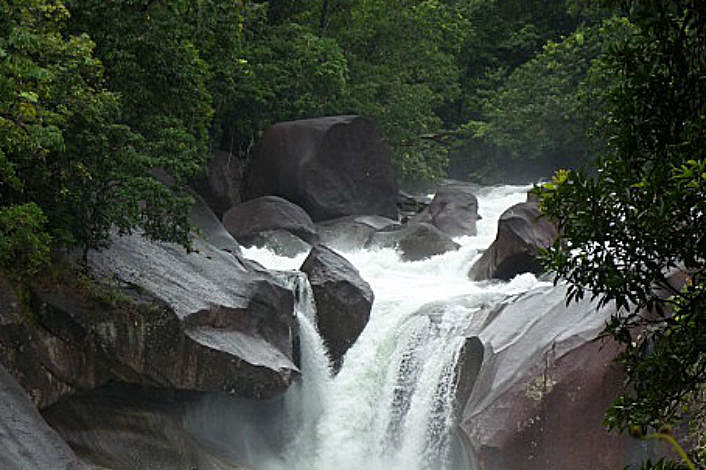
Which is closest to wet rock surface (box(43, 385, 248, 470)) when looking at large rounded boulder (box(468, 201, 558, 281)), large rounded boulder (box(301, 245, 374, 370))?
large rounded boulder (box(301, 245, 374, 370))

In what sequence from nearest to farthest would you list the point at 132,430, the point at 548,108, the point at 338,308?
the point at 132,430 < the point at 338,308 < the point at 548,108

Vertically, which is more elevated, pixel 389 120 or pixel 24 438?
pixel 24 438

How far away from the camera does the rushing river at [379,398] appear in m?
12.9

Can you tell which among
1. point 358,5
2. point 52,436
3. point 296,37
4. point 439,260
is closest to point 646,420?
point 52,436

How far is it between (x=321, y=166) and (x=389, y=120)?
478cm

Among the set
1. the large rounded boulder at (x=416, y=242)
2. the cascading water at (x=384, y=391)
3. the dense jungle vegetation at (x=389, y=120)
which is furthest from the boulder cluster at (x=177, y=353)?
the large rounded boulder at (x=416, y=242)

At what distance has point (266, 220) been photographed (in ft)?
65.0

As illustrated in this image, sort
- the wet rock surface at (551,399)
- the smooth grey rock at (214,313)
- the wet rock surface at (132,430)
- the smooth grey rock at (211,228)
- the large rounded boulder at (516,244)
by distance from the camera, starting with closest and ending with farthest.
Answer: the wet rock surface at (551,399) → the wet rock surface at (132,430) → the smooth grey rock at (214,313) → the large rounded boulder at (516,244) → the smooth grey rock at (211,228)

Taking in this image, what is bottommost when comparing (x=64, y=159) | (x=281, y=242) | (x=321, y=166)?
(x=281, y=242)

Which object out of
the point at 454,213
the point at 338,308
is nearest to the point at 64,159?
the point at 338,308

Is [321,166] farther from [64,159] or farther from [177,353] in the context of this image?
[64,159]

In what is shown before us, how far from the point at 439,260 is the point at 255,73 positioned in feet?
24.8

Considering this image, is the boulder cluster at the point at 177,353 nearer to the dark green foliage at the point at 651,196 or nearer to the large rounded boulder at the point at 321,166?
the dark green foliage at the point at 651,196

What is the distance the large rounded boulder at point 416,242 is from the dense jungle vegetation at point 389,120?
4.76 meters
